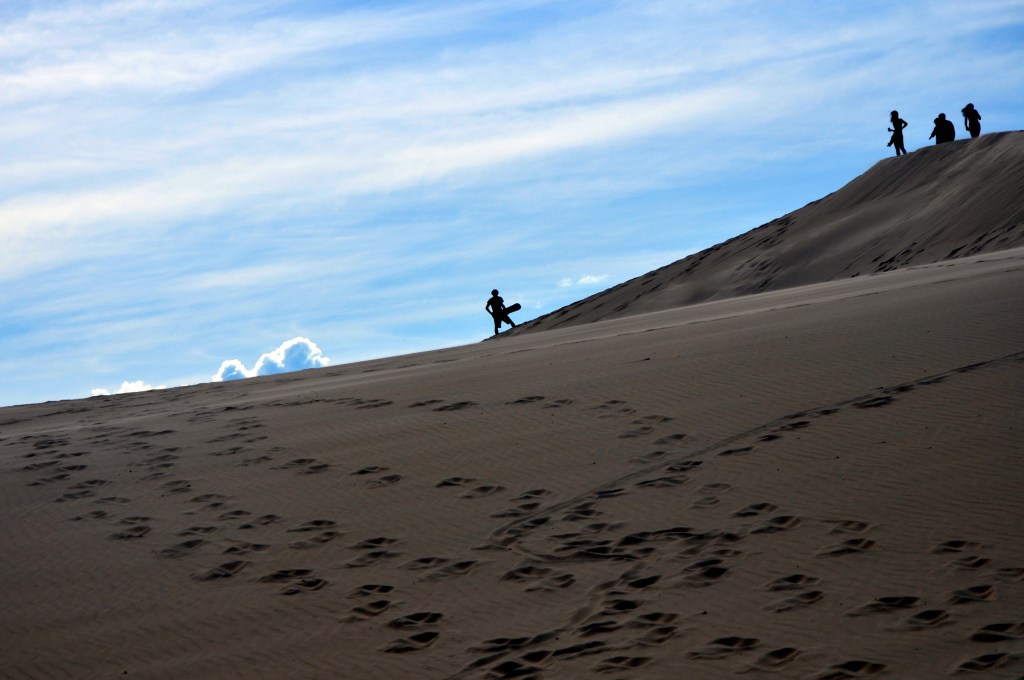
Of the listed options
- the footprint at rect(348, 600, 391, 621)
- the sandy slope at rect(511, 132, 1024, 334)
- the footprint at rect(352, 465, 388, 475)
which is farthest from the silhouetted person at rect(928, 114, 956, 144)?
the footprint at rect(348, 600, 391, 621)

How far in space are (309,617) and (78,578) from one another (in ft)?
6.37

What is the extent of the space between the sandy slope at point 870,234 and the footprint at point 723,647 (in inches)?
682

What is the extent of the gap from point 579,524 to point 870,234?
20366 millimetres

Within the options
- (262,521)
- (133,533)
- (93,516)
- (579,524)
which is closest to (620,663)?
(579,524)

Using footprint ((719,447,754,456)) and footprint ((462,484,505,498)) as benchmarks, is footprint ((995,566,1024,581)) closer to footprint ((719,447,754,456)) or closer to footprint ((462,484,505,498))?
footprint ((719,447,754,456))

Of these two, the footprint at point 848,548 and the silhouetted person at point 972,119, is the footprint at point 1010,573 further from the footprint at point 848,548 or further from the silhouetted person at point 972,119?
the silhouetted person at point 972,119

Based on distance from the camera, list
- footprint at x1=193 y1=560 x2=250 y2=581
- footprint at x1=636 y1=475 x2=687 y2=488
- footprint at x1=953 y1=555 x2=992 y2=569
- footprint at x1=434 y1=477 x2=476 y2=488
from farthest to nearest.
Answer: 1. footprint at x1=434 y1=477 x2=476 y2=488
2. footprint at x1=636 y1=475 x2=687 y2=488
3. footprint at x1=193 y1=560 x2=250 y2=581
4. footprint at x1=953 y1=555 x2=992 y2=569

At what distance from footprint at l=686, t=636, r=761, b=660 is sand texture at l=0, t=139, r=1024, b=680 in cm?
1

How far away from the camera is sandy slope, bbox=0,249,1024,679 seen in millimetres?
5043

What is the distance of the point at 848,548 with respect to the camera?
571cm

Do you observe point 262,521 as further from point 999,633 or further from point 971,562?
point 999,633

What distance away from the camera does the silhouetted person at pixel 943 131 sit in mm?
28011

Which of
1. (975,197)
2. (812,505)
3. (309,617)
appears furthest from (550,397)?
(975,197)

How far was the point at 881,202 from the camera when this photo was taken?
27094 mm
